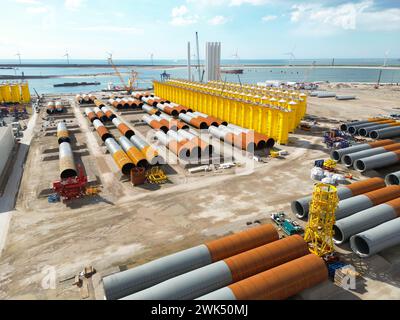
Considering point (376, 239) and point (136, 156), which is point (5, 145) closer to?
point (136, 156)

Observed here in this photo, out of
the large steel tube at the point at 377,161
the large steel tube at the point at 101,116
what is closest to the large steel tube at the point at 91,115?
the large steel tube at the point at 101,116

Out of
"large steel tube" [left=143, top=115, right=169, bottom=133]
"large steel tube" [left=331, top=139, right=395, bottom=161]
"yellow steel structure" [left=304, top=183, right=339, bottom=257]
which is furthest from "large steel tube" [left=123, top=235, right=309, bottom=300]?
"large steel tube" [left=143, top=115, right=169, bottom=133]

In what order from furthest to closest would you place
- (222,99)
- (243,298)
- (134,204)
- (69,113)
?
(69,113) → (222,99) → (134,204) → (243,298)

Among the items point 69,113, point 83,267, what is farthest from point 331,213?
point 69,113

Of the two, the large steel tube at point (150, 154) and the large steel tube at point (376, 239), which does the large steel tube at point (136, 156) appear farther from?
the large steel tube at point (376, 239)

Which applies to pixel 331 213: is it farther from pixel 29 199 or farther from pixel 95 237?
pixel 29 199
